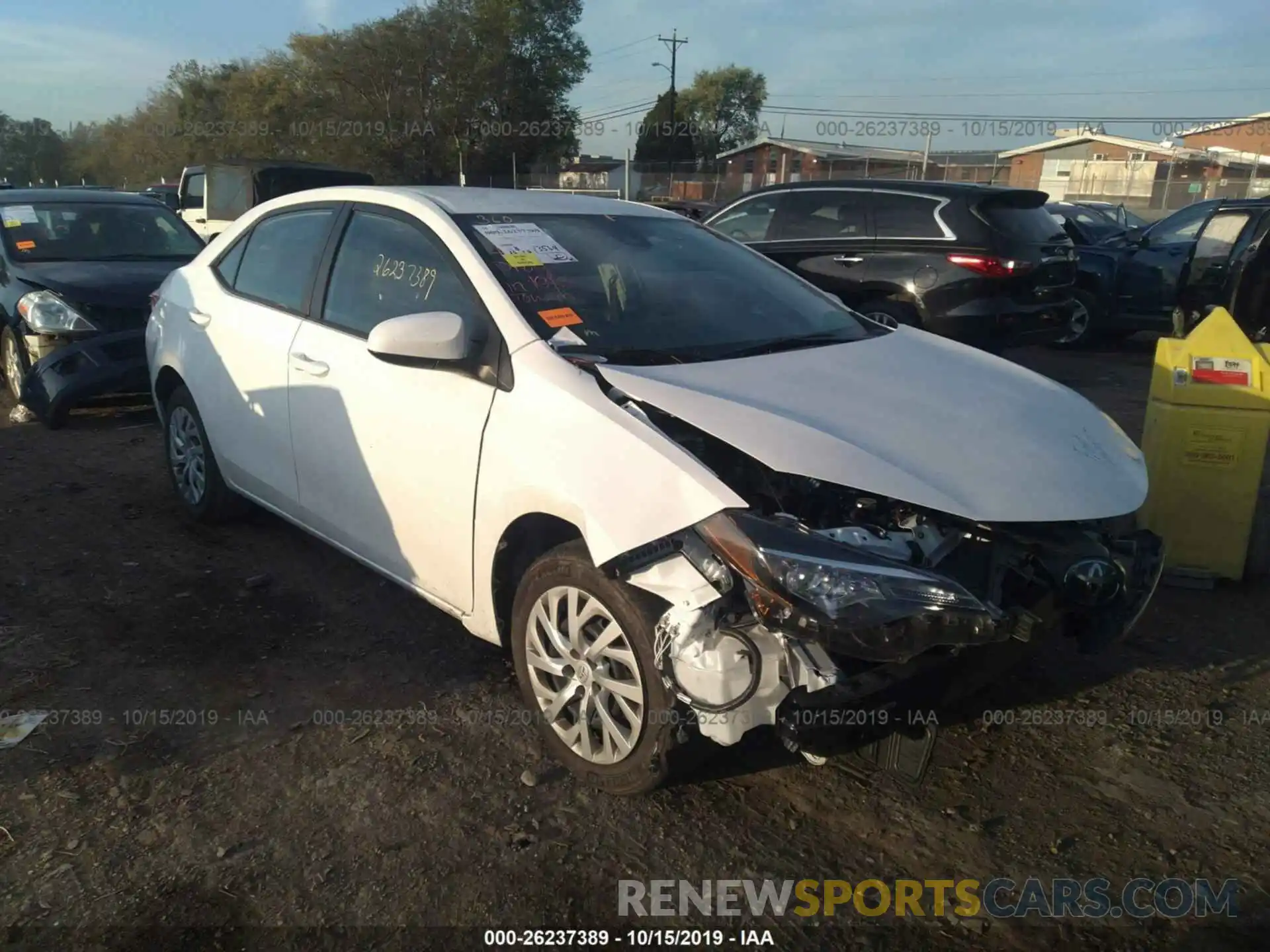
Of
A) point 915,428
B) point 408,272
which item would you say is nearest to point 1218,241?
point 915,428

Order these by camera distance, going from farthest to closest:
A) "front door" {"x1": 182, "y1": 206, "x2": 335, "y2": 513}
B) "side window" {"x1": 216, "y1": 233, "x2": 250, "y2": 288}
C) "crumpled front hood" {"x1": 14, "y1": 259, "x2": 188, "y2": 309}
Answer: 1. "crumpled front hood" {"x1": 14, "y1": 259, "x2": 188, "y2": 309}
2. "side window" {"x1": 216, "y1": 233, "x2": 250, "y2": 288}
3. "front door" {"x1": 182, "y1": 206, "x2": 335, "y2": 513}

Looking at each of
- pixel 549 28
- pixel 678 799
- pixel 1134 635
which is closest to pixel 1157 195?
pixel 549 28

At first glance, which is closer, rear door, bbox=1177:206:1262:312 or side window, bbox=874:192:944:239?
side window, bbox=874:192:944:239

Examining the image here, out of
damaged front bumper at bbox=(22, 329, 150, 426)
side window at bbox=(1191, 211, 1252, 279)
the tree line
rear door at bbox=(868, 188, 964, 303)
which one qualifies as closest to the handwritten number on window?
damaged front bumper at bbox=(22, 329, 150, 426)

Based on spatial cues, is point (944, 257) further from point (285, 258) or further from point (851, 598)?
point (851, 598)

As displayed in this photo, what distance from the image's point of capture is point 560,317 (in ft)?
10.5

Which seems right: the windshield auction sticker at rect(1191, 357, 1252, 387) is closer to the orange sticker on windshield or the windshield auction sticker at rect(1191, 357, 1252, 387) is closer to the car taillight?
the orange sticker on windshield

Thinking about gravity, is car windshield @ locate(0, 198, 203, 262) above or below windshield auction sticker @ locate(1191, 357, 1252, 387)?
above

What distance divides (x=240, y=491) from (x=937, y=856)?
Answer: 11.7 feet

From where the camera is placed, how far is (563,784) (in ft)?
9.66

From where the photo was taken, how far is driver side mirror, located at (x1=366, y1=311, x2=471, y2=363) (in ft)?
9.92

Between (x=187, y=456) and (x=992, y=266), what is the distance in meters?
5.97

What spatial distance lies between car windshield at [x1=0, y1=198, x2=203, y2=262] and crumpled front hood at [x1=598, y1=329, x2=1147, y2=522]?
21.9 ft

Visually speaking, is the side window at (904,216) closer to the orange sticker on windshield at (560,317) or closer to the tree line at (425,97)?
the orange sticker on windshield at (560,317)
